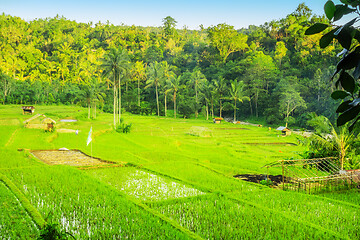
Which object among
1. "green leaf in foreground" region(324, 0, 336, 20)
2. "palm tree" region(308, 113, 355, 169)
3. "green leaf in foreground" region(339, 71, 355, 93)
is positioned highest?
"green leaf in foreground" region(324, 0, 336, 20)

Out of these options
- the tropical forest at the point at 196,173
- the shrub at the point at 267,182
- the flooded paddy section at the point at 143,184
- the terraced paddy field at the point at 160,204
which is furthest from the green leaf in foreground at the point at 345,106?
the shrub at the point at 267,182

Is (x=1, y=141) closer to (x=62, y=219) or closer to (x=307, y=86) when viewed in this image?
(x=62, y=219)

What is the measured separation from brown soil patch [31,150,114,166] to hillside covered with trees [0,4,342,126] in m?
15.1

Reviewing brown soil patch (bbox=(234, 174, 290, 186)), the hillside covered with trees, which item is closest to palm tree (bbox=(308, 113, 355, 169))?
brown soil patch (bbox=(234, 174, 290, 186))

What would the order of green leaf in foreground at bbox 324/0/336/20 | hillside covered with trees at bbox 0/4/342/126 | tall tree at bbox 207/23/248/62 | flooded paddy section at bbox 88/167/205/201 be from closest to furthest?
green leaf in foreground at bbox 324/0/336/20, flooded paddy section at bbox 88/167/205/201, hillside covered with trees at bbox 0/4/342/126, tall tree at bbox 207/23/248/62

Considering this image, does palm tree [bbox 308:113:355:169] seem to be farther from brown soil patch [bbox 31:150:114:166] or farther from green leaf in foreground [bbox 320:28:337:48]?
green leaf in foreground [bbox 320:28:337:48]

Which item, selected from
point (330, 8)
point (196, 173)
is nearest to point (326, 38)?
point (330, 8)

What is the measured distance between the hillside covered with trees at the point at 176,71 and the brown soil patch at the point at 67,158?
15.1 metres

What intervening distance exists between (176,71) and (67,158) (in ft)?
153

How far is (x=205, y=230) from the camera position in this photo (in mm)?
5324

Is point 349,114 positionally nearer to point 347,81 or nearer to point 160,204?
point 347,81

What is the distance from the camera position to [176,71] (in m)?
58.5

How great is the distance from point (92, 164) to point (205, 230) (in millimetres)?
7608

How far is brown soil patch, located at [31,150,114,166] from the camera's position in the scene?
12088 mm
